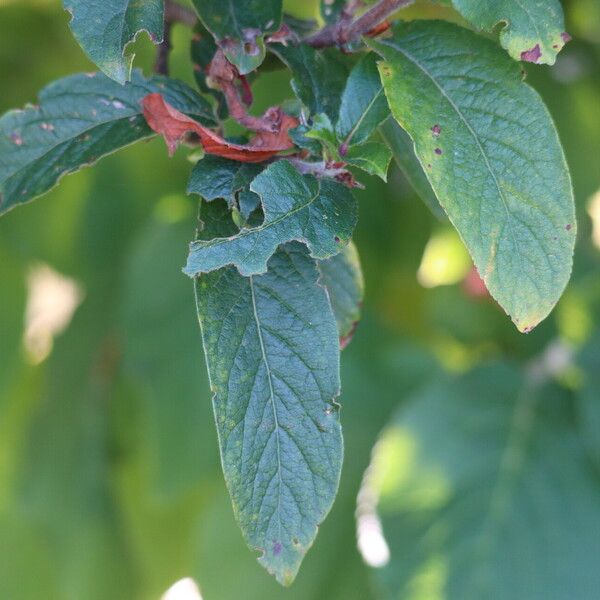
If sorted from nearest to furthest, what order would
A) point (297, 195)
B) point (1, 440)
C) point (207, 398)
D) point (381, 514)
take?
point (297, 195) → point (381, 514) → point (207, 398) → point (1, 440)

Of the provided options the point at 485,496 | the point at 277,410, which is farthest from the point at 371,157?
the point at 485,496

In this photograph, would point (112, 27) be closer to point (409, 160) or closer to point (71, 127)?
point (71, 127)

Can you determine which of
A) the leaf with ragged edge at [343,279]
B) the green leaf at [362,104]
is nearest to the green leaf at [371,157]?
the green leaf at [362,104]

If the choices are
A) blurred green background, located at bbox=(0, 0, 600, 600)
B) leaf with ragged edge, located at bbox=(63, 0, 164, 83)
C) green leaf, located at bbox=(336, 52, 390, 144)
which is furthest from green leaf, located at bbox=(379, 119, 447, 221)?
blurred green background, located at bbox=(0, 0, 600, 600)

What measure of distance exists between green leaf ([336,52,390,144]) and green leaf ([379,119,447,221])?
38 millimetres

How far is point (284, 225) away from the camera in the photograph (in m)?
0.51

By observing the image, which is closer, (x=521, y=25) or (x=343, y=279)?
(x=521, y=25)

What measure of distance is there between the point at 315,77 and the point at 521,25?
130 mm

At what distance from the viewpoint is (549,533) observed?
1.14m

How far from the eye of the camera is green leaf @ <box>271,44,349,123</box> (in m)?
0.58

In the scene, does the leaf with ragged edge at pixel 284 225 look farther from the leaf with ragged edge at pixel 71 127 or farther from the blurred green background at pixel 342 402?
the blurred green background at pixel 342 402

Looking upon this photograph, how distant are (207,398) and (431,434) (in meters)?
0.31

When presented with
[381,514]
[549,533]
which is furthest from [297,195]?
[549,533]

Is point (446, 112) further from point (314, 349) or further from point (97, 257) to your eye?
point (97, 257)
